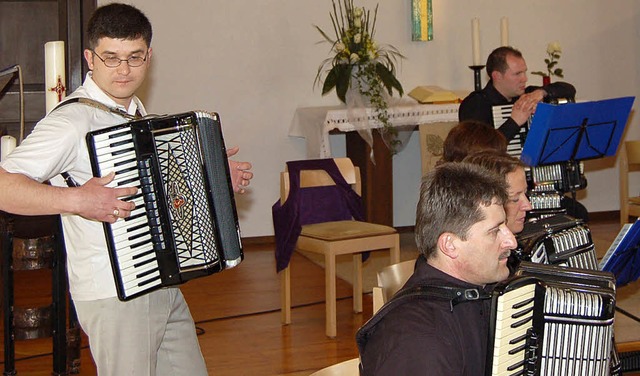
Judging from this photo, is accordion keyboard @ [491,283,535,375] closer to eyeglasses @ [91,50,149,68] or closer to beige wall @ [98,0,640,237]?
eyeglasses @ [91,50,149,68]

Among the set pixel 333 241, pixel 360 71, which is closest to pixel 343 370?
pixel 333 241

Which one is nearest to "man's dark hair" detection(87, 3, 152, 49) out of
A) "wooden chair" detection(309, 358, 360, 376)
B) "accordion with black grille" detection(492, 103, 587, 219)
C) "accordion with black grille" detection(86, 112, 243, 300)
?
"accordion with black grille" detection(86, 112, 243, 300)

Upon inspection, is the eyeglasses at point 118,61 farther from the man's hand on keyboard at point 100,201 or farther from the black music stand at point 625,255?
the black music stand at point 625,255

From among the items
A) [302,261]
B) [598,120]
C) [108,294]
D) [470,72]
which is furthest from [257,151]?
[108,294]

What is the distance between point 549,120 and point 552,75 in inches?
135

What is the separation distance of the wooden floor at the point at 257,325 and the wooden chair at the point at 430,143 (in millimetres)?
1152

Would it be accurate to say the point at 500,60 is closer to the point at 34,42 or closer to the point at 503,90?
the point at 503,90

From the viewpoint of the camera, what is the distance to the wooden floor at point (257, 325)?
450cm

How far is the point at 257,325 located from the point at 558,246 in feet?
8.21

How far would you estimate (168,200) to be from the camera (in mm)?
2539

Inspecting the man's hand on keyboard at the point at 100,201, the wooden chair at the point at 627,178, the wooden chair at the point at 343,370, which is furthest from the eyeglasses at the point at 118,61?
the wooden chair at the point at 627,178

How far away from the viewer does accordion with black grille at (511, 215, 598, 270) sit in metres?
2.99

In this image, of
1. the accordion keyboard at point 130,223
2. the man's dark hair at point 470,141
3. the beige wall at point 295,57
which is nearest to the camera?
the accordion keyboard at point 130,223

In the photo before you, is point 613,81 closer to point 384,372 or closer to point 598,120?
point 598,120
